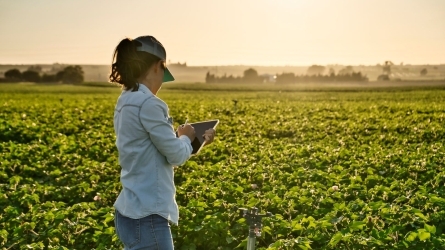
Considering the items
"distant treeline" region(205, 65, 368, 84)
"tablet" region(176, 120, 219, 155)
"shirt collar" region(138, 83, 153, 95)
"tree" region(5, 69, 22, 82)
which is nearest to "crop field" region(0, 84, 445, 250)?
"tablet" region(176, 120, 219, 155)

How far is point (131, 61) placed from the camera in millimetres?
3523

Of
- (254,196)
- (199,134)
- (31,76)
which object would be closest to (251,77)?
(31,76)

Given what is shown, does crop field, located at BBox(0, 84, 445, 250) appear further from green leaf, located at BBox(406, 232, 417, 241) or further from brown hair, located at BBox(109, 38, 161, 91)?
brown hair, located at BBox(109, 38, 161, 91)

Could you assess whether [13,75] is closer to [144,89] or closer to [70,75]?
[70,75]

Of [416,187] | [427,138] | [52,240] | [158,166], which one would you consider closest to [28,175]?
[52,240]

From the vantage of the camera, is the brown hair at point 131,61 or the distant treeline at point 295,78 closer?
the brown hair at point 131,61

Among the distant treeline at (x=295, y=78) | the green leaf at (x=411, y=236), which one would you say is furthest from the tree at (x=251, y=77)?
the green leaf at (x=411, y=236)

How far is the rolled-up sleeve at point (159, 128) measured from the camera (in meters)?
3.42

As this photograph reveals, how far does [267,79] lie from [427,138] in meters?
152

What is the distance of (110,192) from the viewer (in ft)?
28.9

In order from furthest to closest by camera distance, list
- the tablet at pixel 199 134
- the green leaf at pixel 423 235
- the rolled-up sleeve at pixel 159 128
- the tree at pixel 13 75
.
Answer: the tree at pixel 13 75 → the green leaf at pixel 423 235 → the tablet at pixel 199 134 → the rolled-up sleeve at pixel 159 128

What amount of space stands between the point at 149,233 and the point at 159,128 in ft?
2.11

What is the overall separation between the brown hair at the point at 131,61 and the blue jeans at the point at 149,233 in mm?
806

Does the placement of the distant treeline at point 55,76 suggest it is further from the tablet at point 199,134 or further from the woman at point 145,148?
the woman at point 145,148
